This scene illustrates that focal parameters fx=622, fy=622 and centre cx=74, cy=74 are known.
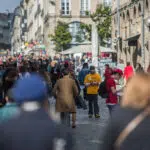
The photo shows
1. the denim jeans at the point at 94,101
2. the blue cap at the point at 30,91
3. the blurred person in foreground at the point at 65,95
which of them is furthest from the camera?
the denim jeans at the point at 94,101

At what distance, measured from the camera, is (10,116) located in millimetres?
4812

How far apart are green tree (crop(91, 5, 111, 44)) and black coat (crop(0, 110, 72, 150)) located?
181 ft

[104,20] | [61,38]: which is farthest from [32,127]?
[61,38]

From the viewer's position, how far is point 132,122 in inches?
158

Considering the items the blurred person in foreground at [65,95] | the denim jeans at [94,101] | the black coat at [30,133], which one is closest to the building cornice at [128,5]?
the denim jeans at [94,101]

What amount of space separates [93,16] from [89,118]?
143ft

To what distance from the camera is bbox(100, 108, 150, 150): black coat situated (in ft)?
12.8

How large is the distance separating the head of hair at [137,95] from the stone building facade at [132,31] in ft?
117

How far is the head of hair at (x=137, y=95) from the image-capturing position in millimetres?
4105

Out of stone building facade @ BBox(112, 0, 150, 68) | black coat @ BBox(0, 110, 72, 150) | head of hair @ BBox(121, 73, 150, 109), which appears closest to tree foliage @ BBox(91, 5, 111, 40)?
stone building facade @ BBox(112, 0, 150, 68)

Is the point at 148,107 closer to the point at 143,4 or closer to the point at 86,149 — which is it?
the point at 86,149

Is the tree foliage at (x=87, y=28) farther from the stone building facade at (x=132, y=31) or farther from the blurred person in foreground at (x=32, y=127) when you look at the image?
the blurred person in foreground at (x=32, y=127)

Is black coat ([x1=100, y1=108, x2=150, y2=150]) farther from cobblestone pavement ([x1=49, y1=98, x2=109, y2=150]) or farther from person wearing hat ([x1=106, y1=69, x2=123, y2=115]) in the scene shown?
person wearing hat ([x1=106, y1=69, x2=123, y2=115])

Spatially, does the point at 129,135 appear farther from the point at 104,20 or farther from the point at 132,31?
the point at 104,20
